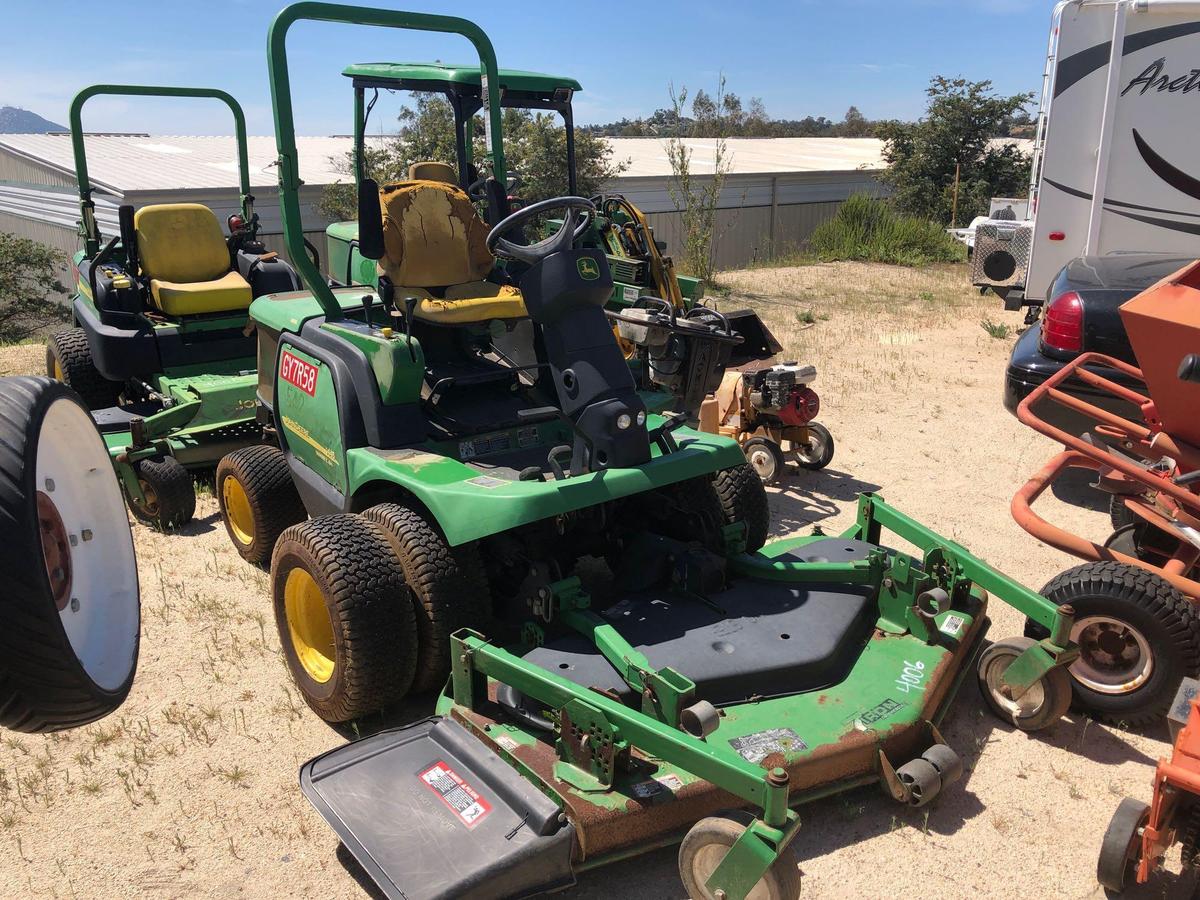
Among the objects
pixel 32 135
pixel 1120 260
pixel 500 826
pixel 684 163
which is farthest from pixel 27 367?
pixel 32 135

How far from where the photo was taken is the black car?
5680 millimetres

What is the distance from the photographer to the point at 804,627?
3635 millimetres

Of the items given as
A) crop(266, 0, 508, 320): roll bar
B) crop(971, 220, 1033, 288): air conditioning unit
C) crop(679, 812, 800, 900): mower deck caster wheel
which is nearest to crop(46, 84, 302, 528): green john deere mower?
crop(266, 0, 508, 320): roll bar

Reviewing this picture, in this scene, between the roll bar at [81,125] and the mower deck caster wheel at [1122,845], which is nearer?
the mower deck caster wheel at [1122,845]

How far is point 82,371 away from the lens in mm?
7273

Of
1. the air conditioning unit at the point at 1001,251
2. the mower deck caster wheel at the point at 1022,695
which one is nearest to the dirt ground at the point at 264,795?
the mower deck caster wheel at the point at 1022,695

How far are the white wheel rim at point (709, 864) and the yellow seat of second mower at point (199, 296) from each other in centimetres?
591

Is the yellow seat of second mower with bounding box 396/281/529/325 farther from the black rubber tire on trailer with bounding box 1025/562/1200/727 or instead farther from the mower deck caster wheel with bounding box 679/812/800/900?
the black rubber tire on trailer with bounding box 1025/562/1200/727

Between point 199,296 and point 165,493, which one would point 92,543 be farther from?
point 199,296

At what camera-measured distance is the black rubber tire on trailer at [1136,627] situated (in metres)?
3.46

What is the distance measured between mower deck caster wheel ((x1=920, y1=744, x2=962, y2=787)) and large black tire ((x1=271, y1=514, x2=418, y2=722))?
1825 millimetres

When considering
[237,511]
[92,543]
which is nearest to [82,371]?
[237,511]

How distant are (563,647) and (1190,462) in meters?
2.91

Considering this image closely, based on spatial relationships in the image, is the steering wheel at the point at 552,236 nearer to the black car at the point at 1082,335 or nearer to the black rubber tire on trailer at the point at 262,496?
the black rubber tire on trailer at the point at 262,496
